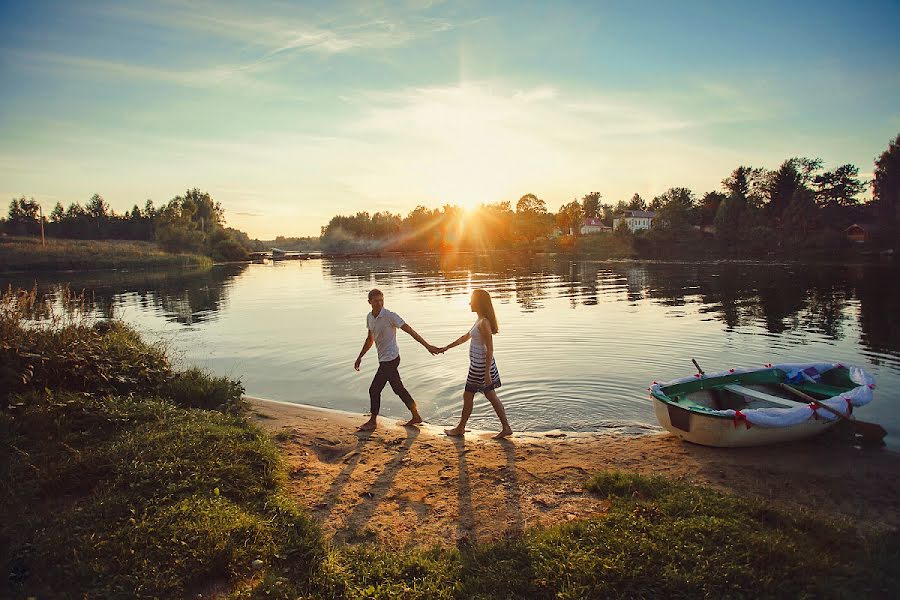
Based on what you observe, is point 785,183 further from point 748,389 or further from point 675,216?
point 748,389

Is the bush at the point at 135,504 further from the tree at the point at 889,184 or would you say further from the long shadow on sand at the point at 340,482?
the tree at the point at 889,184

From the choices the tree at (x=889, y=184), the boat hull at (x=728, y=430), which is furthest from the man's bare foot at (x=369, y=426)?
the tree at (x=889, y=184)

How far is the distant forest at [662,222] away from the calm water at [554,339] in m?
53.6

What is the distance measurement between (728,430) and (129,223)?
16086 cm

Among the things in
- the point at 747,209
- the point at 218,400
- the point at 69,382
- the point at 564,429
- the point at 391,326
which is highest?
the point at 747,209

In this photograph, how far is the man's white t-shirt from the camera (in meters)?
9.05

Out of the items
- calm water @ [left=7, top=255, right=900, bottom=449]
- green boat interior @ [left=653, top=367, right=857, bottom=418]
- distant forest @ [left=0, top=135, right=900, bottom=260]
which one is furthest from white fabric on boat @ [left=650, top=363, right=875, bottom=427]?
distant forest @ [left=0, top=135, right=900, bottom=260]

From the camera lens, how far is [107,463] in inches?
236

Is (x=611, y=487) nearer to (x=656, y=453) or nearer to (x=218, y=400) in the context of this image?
(x=656, y=453)

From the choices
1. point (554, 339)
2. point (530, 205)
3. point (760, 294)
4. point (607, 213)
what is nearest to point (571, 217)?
point (530, 205)

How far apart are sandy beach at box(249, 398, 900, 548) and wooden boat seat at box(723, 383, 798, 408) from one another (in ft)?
2.26

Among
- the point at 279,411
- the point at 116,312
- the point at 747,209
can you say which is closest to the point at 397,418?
the point at 279,411

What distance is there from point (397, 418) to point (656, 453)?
520 centimetres

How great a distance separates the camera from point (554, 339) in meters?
18.7
